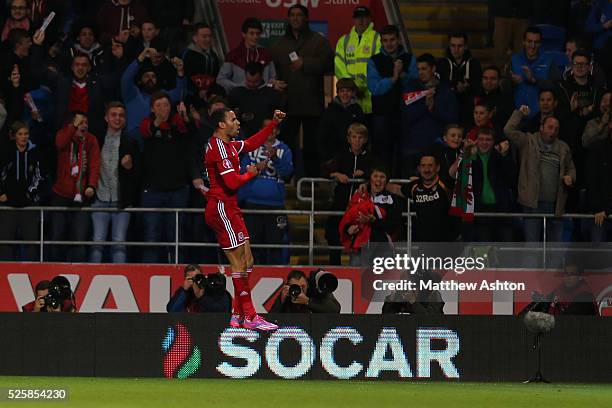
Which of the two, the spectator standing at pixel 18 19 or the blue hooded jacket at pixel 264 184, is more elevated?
the spectator standing at pixel 18 19

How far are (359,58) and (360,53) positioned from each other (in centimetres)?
7

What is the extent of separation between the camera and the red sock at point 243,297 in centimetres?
1705

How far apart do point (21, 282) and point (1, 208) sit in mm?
1016

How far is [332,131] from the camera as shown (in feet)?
69.5

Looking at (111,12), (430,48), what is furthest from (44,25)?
(430,48)

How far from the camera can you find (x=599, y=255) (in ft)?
66.1

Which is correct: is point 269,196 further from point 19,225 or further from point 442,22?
point 442,22

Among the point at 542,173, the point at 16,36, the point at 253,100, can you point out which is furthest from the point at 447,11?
the point at 16,36

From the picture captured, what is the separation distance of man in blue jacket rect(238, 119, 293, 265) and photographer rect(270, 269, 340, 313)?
1.62m

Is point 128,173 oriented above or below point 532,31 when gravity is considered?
below

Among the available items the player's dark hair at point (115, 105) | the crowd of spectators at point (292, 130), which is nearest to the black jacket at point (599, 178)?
the crowd of spectators at point (292, 130)

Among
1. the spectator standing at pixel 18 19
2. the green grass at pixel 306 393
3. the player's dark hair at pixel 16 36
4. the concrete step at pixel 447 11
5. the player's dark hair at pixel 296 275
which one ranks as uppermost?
the concrete step at pixel 447 11

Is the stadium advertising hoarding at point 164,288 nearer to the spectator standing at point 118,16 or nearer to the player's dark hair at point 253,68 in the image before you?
the player's dark hair at point 253,68

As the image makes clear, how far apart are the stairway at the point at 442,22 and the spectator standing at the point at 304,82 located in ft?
9.43
